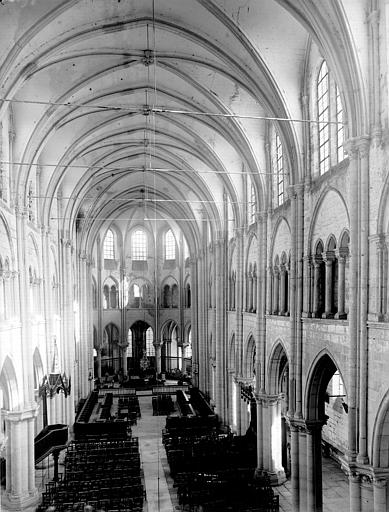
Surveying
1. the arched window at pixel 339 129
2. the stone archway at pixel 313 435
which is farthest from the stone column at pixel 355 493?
the arched window at pixel 339 129

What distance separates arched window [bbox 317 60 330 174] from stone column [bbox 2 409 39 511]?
16.6 m

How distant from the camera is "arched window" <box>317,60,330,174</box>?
19.2 m

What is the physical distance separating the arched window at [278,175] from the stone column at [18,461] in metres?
15.0

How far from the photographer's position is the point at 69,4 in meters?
18.0

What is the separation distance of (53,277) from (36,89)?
1300 centimetres

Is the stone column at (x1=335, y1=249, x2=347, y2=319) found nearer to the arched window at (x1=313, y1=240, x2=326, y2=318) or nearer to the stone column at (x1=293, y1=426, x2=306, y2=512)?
the arched window at (x1=313, y1=240, x2=326, y2=318)

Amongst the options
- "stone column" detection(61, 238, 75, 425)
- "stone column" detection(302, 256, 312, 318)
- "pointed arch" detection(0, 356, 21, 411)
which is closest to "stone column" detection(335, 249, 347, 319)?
"stone column" detection(302, 256, 312, 318)

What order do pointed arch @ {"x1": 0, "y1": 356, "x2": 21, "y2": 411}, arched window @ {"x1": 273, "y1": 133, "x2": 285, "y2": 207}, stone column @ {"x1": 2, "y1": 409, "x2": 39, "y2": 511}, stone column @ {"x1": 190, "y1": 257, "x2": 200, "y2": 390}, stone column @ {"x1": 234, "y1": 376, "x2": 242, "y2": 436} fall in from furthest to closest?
stone column @ {"x1": 190, "y1": 257, "x2": 200, "y2": 390} < stone column @ {"x1": 234, "y1": 376, "x2": 242, "y2": 436} < arched window @ {"x1": 273, "y1": 133, "x2": 285, "y2": 207} < stone column @ {"x1": 2, "y1": 409, "x2": 39, "y2": 511} < pointed arch @ {"x1": 0, "y1": 356, "x2": 21, "y2": 411}

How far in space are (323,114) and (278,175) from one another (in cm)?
598

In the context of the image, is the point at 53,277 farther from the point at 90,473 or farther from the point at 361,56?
the point at 361,56

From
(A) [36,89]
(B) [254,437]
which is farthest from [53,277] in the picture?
(B) [254,437]

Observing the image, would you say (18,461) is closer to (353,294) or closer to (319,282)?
(319,282)

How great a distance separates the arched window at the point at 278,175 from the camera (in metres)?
25.1

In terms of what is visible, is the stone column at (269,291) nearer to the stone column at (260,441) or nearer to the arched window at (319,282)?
the stone column at (260,441)
